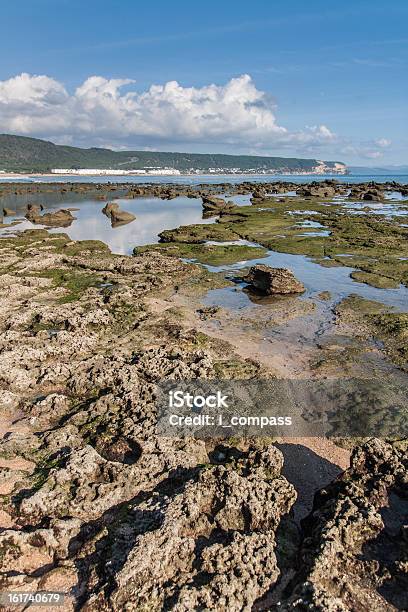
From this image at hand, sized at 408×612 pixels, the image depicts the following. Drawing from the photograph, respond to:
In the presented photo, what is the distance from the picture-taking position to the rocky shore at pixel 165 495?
5.76m

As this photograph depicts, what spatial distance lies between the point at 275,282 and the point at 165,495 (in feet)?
47.7

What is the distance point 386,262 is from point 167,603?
83.7ft

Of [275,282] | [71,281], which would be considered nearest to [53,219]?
[71,281]

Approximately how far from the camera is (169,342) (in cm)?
1441

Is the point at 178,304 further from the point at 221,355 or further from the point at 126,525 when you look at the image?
the point at 126,525

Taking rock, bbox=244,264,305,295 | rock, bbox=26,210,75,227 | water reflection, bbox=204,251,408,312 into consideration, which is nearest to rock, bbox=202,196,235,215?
rock, bbox=26,210,75,227

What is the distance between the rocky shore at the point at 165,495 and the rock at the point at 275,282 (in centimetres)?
564

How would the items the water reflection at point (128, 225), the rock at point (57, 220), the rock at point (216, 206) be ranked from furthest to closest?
the rock at point (216, 206) → the rock at point (57, 220) → the water reflection at point (128, 225)

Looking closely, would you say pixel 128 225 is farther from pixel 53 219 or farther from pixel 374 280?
pixel 374 280

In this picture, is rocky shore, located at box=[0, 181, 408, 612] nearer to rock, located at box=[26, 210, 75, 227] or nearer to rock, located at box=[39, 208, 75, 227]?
rock, located at box=[39, 208, 75, 227]

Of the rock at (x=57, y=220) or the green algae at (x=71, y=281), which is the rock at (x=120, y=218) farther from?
the green algae at (x=71, y=281)

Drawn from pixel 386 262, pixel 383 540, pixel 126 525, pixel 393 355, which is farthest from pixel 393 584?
pixel 386 262

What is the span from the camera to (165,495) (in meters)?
7.15

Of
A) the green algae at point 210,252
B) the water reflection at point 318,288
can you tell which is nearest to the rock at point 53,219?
the green algae at point 210,252
